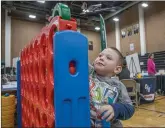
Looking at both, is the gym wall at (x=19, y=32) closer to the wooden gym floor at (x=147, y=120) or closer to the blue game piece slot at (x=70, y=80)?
the wooden gym floor at (x=147, y=120)

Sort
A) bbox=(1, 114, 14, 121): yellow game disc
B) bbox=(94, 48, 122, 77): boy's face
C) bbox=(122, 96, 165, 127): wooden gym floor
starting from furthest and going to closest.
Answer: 1. bbox=(122, 96, 165, 127): wooden gym floor
2. bbox=(1, 114, 14, 121): yellow game disc
3. bbox=(94, 48, 122, 77): boy's face

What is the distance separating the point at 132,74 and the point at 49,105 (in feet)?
17.7

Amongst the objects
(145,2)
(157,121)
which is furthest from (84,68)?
(145,2)

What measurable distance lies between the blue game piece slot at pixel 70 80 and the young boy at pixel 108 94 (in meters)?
0.18

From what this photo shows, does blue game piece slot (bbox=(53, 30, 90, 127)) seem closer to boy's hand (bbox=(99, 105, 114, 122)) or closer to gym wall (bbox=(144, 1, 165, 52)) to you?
boy's hand (bbox=(99, 105, 114, 122))

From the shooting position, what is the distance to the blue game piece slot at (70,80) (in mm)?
651

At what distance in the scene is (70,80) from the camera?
2.17 feet

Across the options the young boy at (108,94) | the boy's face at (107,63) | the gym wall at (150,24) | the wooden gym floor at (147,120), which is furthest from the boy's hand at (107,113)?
the gym wall at (150,24)

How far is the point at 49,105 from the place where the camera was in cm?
77

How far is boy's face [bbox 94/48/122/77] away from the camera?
1066mm

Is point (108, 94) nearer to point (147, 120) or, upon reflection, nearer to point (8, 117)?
point (8, 117)

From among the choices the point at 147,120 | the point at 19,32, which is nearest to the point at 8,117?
the point at 147,120

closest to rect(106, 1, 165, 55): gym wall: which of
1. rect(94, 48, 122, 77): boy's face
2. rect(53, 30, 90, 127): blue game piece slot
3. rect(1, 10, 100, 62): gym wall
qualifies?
rect(1, 10, 100, 62): gym wall

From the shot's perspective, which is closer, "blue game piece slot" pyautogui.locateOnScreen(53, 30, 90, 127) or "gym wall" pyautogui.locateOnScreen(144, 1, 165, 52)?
"blue game piece slot" pyautogui.locateOnScreen(53, 30, 90, 127)
